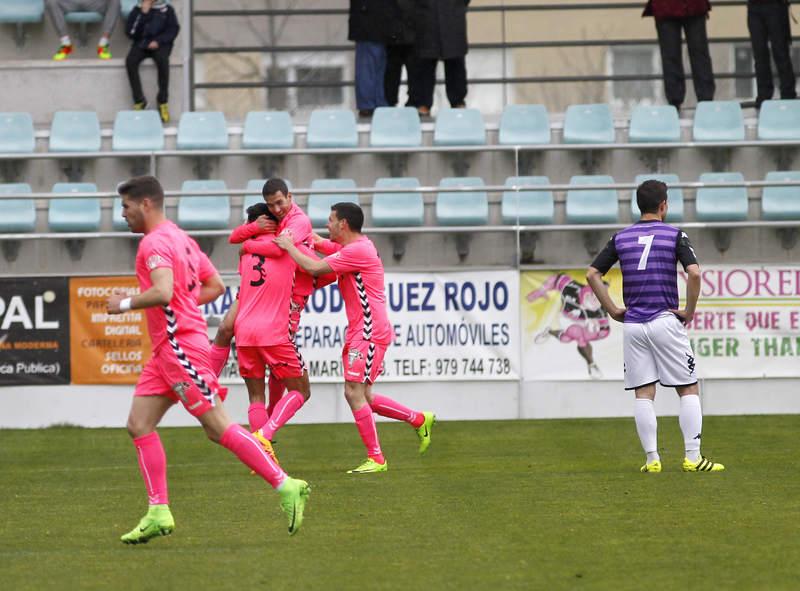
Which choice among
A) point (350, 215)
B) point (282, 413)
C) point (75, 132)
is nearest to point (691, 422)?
point (350, 215)

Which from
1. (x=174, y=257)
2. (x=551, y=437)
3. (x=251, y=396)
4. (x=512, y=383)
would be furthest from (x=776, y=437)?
(x=174, y=257)

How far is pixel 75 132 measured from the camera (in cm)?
1966

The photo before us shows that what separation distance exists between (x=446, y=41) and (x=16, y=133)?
18.6 feet

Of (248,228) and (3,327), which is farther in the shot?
(3,327)

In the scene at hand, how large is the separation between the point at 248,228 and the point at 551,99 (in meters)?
13.1

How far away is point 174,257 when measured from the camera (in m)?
7.34

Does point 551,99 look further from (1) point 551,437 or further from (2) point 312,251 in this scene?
(2) point 312,251

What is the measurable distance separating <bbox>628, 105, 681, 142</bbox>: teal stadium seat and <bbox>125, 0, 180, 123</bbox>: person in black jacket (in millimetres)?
6251

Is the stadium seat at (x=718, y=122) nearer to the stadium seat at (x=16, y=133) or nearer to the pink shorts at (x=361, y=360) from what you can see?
the stadium seat at (x=16, y=133)

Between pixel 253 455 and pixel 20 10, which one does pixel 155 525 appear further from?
pixel 20 10

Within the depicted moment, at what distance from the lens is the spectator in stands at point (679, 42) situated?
1988cm

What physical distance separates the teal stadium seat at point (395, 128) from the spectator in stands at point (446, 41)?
3.10 feet

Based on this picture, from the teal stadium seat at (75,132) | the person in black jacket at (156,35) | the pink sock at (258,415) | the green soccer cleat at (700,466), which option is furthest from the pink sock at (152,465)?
the person in black jacket at (156,35)

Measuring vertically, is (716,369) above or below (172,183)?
below
